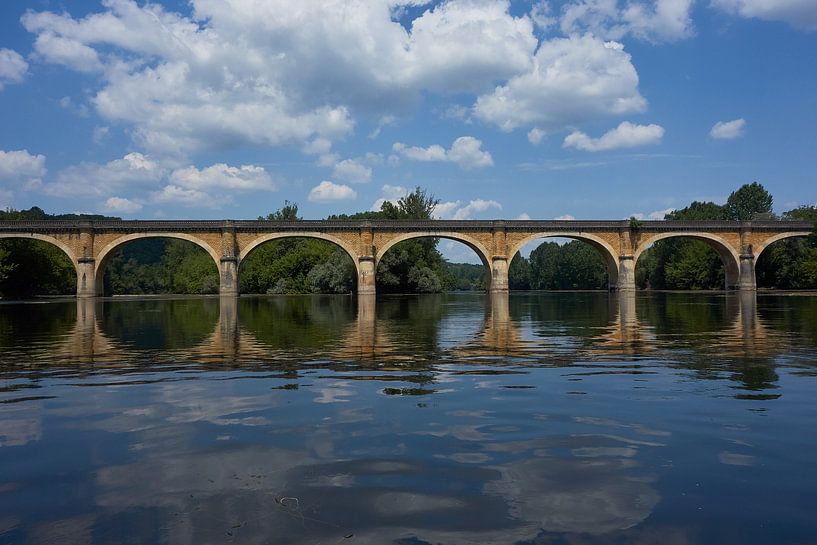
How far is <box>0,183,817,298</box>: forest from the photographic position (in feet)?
192

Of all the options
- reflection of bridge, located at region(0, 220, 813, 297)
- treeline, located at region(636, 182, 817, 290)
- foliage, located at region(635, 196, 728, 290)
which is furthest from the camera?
foliage, located at region(635, 196, 728, 290)

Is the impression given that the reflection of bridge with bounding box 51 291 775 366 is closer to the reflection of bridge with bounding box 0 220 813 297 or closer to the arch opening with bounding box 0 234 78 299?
the reflection of bridge with bounding box 0 220 813 297

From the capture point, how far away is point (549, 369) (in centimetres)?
918

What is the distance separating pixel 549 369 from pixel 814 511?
561 centimetres

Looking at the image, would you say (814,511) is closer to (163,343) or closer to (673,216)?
(163,343)

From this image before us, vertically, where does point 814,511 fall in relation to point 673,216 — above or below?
below

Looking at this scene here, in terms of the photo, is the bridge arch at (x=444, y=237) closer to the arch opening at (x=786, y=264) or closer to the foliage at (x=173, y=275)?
the arch opening at (x=786, y=264)

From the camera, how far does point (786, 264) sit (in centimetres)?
6394

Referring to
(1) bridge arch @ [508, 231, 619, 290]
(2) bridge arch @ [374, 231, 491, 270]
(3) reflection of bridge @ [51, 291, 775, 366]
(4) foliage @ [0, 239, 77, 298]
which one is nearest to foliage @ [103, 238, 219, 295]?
(4) foliage @ [0, 239, 77, 298]

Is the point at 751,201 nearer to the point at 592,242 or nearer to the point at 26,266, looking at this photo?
the point at 592,242

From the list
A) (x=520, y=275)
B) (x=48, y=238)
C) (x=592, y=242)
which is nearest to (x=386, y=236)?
(x=592, y=242)

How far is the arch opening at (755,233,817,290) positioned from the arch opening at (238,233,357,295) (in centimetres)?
3986

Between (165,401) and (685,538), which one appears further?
(165,401)

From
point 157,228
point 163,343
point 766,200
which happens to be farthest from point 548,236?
point 766,200
